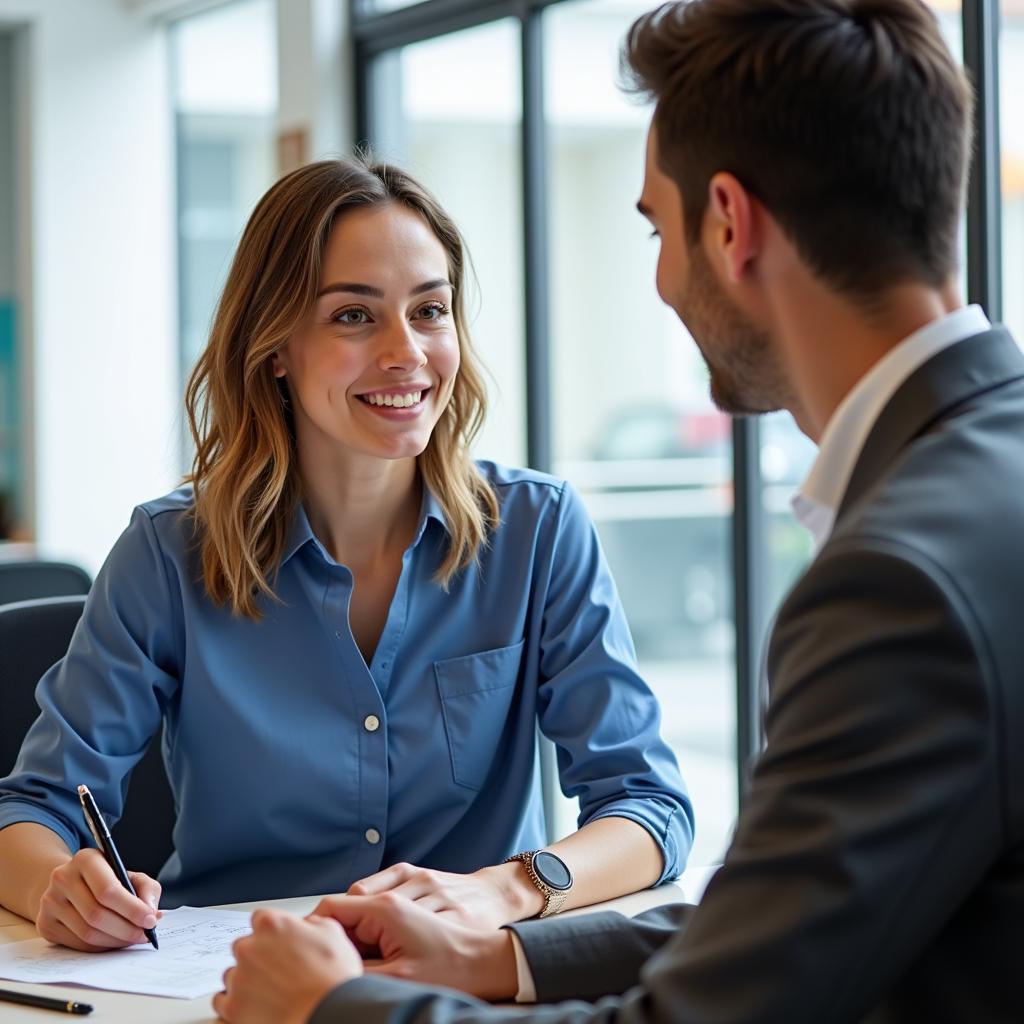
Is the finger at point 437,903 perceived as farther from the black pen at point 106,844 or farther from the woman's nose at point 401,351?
the woman's nose at point 401,351

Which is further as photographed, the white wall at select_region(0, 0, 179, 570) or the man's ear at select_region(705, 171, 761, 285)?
the white wall at select_region(0, 0, 179, 570)

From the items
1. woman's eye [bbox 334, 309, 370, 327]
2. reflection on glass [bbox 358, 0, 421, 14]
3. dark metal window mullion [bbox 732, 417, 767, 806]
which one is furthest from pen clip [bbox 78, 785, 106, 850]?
reflection on glass [bbox 358, 0, 421, 14]

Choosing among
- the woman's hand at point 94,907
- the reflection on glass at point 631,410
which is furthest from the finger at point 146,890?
the reflection on glass at point 631,410

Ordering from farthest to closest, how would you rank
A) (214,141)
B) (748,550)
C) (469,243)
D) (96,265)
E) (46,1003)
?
1. (214,141)
2. (96,265)
3. (748,550)
4. (469,243)
5. (46,1003)

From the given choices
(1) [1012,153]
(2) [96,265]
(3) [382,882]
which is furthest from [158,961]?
(2) [96,265]

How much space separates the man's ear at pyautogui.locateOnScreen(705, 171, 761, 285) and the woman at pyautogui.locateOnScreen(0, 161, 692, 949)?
77 cm

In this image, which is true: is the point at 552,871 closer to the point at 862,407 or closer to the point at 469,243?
the point at 862,407

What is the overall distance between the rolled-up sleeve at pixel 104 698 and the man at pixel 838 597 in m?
0.59

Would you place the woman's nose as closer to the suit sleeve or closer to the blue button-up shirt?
the blue button-up shirt

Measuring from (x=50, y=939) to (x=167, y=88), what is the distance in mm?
4805

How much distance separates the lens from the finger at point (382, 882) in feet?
4.56

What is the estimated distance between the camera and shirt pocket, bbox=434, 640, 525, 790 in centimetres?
185

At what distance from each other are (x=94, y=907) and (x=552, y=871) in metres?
0.44

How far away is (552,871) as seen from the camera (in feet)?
5.00
